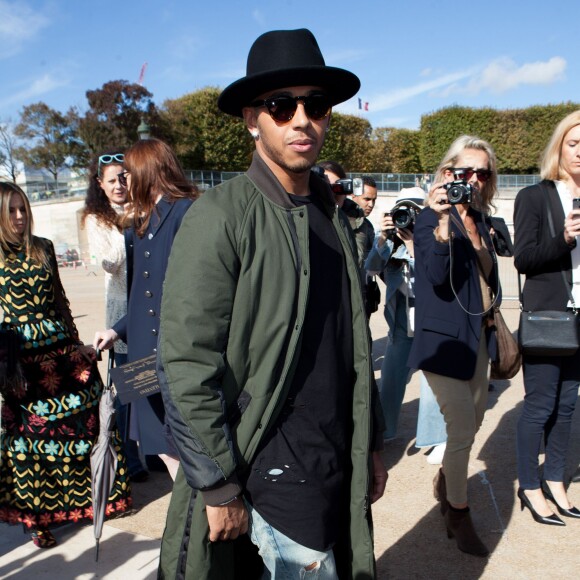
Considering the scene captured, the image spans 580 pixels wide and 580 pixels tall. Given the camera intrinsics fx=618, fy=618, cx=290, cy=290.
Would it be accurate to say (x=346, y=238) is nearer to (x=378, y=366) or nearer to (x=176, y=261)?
(x=176, y=261)

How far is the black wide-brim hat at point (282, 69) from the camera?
181 cm

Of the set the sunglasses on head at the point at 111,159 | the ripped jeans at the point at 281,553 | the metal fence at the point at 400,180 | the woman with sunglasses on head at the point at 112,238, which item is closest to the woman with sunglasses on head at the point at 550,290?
the ripped jeans at the point at 281,553

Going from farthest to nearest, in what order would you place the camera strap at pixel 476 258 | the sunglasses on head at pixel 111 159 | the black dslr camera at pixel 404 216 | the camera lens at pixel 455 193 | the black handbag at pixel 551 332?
1. the sunglasses on head at pixel 111 159
2. the black dslr camera at pixel 404 216
3. the black handbag at pixel 551 332
4. the camera strap at pixel 476 258
5. the camera lens at pixel 455 193

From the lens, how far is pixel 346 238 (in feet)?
6.66

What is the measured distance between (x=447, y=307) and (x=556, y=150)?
117 centimetres

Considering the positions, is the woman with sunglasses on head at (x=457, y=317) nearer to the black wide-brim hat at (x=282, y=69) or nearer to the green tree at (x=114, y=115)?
the black wide-brim hat at (x=282, y=69)

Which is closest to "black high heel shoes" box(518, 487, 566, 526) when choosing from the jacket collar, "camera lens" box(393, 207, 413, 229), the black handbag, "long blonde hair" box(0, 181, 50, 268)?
the black handbag

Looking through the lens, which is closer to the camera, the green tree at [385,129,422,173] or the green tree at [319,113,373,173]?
the green tree at [319,113,373,173]

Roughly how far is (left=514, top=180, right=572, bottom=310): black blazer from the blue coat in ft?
5.96

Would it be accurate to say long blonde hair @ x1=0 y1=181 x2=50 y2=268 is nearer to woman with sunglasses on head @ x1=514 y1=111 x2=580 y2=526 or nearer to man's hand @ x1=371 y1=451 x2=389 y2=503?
man's hand @ x1=371 y1=451 x2=389 y2=503

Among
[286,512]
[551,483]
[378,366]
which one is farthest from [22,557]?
[378,366]

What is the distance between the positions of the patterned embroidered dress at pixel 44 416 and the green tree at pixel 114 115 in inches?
1345

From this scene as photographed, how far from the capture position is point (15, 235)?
3.46 meters

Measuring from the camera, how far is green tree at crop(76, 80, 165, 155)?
118 feet
